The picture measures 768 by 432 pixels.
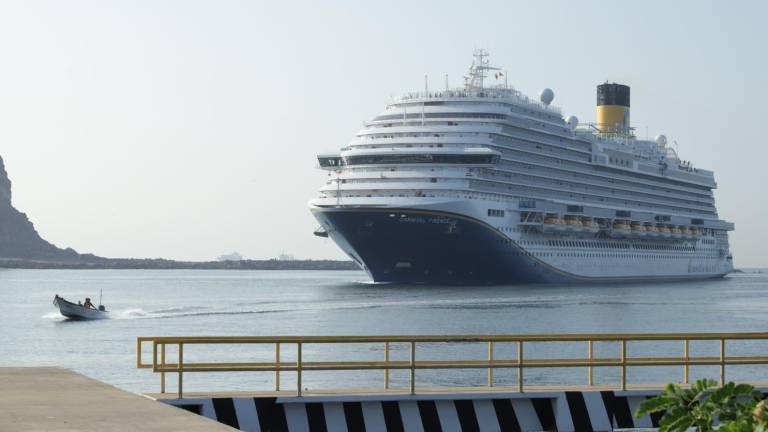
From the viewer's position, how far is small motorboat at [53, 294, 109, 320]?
73562 mm

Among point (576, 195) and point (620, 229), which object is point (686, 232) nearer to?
point (620, 229)

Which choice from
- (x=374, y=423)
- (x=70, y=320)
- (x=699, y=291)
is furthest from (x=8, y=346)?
(x=699, y=291)

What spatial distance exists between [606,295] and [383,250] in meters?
16.4

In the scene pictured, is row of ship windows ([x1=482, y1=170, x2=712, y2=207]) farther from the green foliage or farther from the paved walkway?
the green foliage

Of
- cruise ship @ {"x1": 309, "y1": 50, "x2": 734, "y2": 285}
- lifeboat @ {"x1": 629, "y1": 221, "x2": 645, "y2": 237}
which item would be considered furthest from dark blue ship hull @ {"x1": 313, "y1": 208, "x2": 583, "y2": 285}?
lifeboat @ {"x1": 629, "y1": 221, "x2": 645, "y2": 237}

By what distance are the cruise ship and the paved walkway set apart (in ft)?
237

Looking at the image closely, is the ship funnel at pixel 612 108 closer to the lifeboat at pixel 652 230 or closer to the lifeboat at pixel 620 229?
the lifeboat at pixel 652 230

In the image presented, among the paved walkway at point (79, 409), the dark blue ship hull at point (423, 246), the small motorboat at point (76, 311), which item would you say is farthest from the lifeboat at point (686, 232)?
the paved walkway at point (79, 409)

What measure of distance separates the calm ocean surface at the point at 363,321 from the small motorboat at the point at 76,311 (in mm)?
757

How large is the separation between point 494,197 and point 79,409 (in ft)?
284

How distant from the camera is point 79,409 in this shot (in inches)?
640

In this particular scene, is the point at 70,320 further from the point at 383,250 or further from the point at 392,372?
the point at 392,372

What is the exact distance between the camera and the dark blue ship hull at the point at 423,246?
92750 mm

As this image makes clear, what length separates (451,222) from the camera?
94375 millimetres
